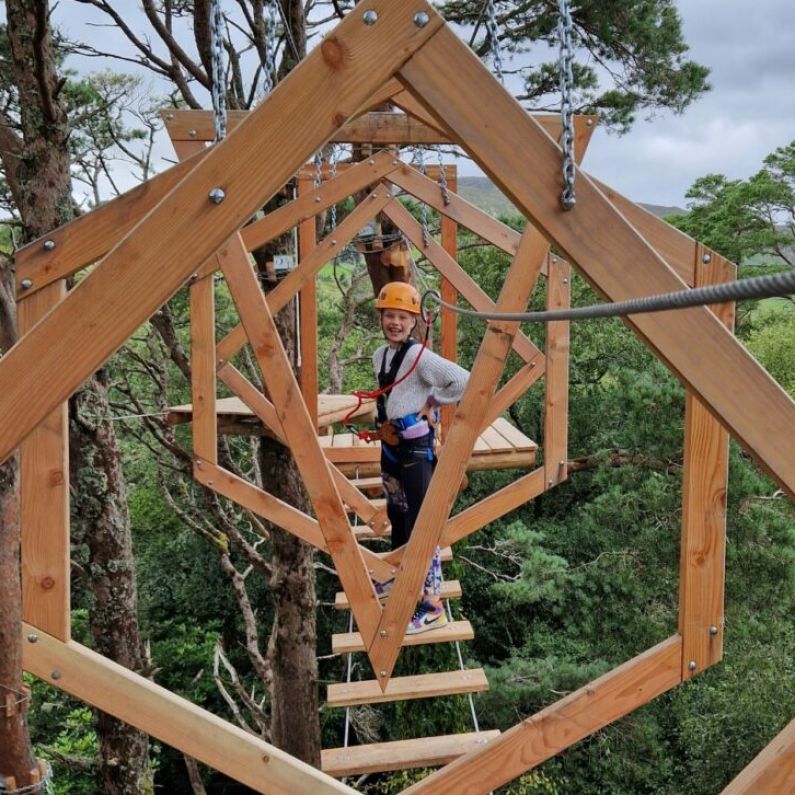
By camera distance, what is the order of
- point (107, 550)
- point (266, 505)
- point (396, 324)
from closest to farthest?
point (396, 324), point (266, 505), point (107, 550)

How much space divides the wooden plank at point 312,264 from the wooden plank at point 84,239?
1887mm

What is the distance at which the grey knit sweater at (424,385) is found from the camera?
369 cm

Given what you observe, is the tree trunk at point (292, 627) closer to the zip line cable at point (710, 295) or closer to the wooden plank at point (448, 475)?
the wooden plank at point (448, 475)

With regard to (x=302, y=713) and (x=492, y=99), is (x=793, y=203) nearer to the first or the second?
(x=302, y=713)

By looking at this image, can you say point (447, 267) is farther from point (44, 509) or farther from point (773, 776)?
point (773, 776)

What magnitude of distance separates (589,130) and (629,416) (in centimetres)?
763

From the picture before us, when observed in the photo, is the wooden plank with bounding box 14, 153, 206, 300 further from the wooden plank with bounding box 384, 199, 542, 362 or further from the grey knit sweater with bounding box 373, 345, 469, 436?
the wooden plank with bounding box 384, 199, 542, 362

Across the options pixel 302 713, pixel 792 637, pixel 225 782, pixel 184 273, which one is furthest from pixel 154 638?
pixel 184 273

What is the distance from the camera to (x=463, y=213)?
4586 mm

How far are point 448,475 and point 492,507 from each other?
164 centimetres

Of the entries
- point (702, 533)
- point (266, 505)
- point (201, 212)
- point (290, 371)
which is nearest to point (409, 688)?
point (266, 505)

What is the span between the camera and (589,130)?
3133 mm

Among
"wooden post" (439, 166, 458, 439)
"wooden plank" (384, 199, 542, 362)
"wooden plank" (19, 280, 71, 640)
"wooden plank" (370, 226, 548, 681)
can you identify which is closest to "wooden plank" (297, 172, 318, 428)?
"wooden plank" (384, 199, 542, 362)

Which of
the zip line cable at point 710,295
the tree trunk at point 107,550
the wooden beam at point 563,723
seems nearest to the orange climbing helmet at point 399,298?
the wooden beam at point 563,723
